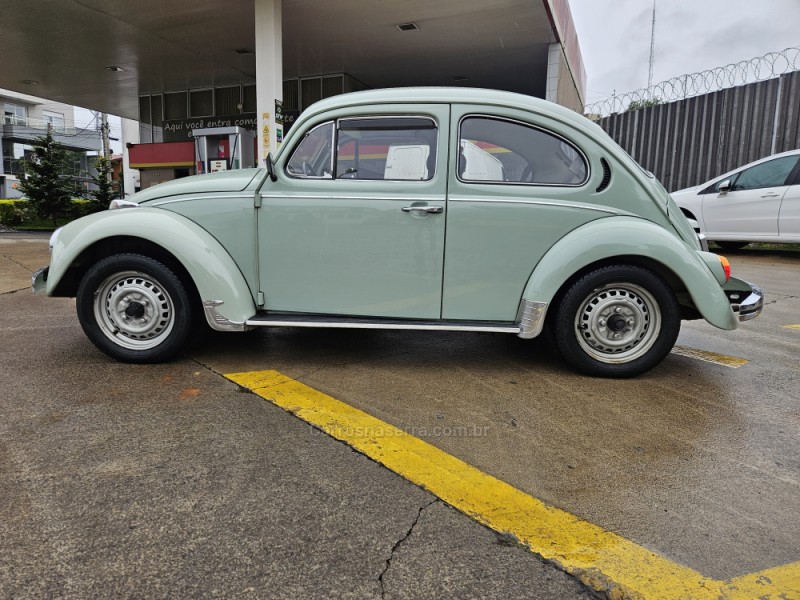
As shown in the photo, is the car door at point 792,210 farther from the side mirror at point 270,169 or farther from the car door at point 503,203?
the side mirror at point 270,169

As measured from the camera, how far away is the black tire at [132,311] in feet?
11.7

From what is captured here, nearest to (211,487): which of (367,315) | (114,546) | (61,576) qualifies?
(114,546)

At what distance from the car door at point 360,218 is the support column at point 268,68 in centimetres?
745

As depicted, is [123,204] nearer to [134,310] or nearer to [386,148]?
[134,310]

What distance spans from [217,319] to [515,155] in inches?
83.7

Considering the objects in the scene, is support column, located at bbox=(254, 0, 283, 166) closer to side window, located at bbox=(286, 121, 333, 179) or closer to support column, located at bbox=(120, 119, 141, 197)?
side window, located at bbox=(286, 121, 333, 179)

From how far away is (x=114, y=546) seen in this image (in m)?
1.77

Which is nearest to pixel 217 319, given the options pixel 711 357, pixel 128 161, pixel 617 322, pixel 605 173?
pixel 617 322

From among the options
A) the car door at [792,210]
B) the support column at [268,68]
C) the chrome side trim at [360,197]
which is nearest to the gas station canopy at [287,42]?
the support column at [268,68]

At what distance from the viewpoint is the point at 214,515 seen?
195 cm

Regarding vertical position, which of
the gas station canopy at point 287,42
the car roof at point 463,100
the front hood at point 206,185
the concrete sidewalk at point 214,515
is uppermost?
the gas station canopy at point 287,42

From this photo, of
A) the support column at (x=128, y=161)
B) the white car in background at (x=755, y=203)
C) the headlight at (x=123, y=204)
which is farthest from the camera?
the support column at (x=128, y=161)

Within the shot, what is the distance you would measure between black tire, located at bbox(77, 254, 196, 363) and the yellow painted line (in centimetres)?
355

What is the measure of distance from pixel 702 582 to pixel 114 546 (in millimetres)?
1801
